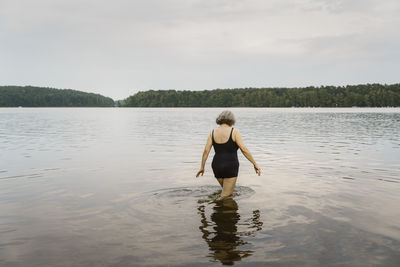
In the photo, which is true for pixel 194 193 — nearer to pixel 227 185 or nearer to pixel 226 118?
pixel 227 185

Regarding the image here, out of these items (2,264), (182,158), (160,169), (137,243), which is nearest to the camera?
(2,264)

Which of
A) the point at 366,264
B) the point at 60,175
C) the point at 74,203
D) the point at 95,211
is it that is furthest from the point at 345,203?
the point at 60,175

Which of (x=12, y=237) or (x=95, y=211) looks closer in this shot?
(x=12, y=237)

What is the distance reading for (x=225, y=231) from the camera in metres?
7.61

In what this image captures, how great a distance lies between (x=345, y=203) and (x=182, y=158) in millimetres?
10876

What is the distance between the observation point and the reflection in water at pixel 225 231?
6.39 meters

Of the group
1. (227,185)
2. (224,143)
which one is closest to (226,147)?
(224,143)

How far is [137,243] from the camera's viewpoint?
6.96m

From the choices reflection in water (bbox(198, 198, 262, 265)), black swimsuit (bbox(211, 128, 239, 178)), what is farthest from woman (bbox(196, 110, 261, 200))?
reflection in water (bbox(198, 198, 262, 265))

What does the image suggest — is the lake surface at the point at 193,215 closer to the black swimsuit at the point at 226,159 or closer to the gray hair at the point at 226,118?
the black swimsuit at the point at 226,159

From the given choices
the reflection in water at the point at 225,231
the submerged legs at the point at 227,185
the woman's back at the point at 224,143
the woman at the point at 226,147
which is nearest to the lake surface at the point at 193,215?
the reflection in water at the point at 225,231

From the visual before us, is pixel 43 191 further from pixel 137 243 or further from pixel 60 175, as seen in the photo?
pixel 137 243

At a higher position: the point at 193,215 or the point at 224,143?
the point at 224,143

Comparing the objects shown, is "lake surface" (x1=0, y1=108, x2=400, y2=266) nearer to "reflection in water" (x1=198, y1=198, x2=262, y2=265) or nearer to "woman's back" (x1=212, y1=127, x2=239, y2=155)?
"reflection in water" (x1=198, y1=198, x2=262, y2=265)
